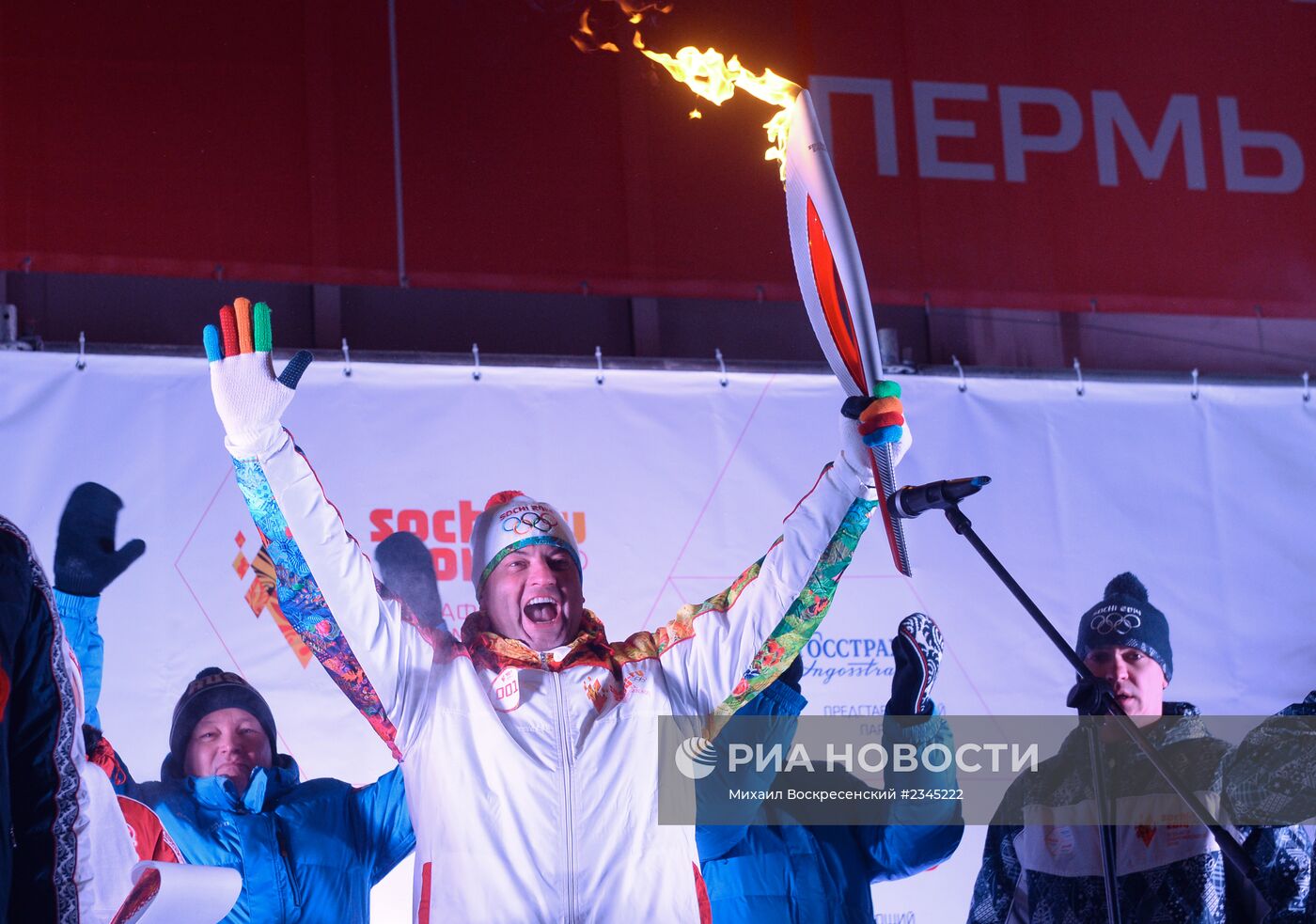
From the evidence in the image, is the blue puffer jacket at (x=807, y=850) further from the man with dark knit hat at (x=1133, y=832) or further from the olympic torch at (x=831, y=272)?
the olympic torch at (x=831, y=272)

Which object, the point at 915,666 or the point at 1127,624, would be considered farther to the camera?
the point at 1127,624

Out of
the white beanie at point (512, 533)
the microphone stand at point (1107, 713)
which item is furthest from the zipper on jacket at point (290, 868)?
the microphone stand at point (1107, 713)

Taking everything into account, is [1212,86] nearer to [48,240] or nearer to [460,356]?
[460,356]

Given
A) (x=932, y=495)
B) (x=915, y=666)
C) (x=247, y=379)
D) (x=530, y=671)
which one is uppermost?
(x=247, y=379)

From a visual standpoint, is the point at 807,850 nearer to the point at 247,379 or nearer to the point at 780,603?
the point at 780,603

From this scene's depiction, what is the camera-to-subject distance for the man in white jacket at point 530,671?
254cm

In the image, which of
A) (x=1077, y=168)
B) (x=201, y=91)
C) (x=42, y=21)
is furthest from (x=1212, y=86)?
(x=42, y=21)

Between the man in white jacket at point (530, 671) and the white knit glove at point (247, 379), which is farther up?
the white knit glove at point (247, 379)

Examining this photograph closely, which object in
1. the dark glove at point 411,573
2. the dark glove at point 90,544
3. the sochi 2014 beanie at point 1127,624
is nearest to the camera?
the dark glove at point 90,544

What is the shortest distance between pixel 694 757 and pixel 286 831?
2.90 ft

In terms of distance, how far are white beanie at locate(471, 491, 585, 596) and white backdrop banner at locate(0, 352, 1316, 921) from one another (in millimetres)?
570

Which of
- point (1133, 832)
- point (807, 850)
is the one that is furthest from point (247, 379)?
point (1133, 832)

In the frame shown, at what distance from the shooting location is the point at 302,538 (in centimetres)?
258

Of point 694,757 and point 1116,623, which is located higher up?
point 1116,623
